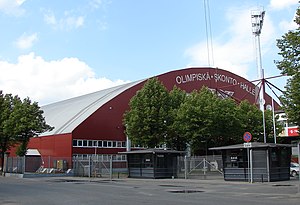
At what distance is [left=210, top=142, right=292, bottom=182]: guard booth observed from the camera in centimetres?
3012

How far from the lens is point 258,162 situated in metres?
30.5

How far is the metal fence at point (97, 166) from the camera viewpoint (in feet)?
123

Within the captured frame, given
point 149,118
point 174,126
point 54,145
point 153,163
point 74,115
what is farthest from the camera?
point 74,115

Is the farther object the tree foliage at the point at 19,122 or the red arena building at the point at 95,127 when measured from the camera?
the red arena building at the point at 95,127

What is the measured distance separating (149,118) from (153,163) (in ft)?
28.2

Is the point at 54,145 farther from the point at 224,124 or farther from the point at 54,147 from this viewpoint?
the point at 224,124

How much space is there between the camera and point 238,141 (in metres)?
49.8

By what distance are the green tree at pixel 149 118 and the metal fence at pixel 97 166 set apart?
421 cm

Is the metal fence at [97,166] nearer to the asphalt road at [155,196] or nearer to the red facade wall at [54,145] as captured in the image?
the red facade wall at [54,145]

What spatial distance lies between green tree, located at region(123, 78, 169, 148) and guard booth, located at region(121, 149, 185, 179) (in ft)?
19.6

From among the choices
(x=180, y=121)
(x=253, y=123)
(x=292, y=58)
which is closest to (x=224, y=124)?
(x=180, y=121)

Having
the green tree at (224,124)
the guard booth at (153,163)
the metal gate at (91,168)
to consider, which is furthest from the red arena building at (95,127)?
the guard booth at (153,163)

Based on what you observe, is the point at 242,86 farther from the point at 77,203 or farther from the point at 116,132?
the point at 77,203

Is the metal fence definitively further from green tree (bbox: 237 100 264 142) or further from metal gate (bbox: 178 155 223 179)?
green tree (bbox: 237 100 264 142)
